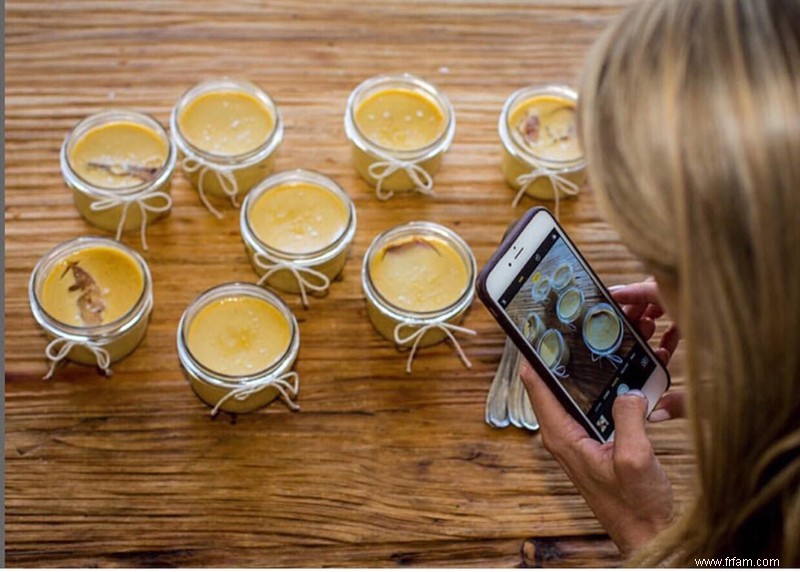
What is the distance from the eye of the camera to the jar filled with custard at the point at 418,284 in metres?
1.46

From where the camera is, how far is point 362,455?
4.70 ft

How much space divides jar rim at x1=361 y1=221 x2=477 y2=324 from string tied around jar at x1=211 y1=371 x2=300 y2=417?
0.55 feet

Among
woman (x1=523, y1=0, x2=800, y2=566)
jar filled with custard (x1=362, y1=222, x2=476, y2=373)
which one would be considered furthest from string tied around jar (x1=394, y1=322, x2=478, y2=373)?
woman (x1=523, y1=0, x2=800, y2=566)

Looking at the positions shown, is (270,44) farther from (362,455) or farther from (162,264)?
(362,455)

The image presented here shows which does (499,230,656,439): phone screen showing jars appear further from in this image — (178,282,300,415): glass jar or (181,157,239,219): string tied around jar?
(181,157,239,219): string tied around jar

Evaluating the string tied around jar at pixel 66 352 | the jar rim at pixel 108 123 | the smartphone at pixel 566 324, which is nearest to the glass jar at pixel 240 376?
the string tied around jar at pixel 66 352

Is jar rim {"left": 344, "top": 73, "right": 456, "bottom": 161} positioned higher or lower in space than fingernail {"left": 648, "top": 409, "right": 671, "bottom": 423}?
higher

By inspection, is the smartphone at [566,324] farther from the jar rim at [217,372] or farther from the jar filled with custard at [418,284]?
the jar rim at [217,372]

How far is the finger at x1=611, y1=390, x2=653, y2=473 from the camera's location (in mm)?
1193

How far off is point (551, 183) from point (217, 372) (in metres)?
0.63

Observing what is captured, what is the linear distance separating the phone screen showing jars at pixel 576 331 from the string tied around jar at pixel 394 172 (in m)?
0.34

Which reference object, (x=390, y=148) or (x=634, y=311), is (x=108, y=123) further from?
(x=634, y=311)

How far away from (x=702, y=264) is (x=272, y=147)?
0.91 m

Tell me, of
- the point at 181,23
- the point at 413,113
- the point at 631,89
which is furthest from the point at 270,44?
the point at 631,89
